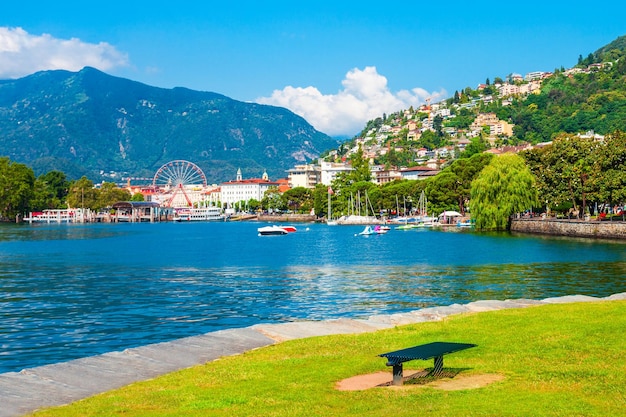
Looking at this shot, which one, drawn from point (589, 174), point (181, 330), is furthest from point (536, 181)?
point (181, 330)

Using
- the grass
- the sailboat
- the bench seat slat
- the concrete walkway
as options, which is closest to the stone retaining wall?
the sailboat

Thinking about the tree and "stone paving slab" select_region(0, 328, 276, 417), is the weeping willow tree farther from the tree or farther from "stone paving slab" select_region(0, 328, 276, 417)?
"stone paving slab" select_region(0, 328, 276, 417)

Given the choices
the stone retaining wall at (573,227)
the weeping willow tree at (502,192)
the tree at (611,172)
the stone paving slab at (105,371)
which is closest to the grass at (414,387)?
the stone paving slab at (105,371)

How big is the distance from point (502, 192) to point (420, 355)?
94020 mm

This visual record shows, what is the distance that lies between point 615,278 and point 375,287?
51.0ft

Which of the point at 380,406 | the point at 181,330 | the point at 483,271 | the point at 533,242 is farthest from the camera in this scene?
the point at 533,242

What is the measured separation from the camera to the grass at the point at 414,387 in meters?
11.7

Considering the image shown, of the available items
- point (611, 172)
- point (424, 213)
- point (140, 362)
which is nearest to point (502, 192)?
point (611, 172)

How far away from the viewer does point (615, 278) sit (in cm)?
→ 4597

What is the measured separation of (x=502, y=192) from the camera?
→ 10394 cm

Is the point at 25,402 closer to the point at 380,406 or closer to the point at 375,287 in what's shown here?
the point at 380,406

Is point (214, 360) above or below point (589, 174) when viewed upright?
below

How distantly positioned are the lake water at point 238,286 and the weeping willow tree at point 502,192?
874 inches

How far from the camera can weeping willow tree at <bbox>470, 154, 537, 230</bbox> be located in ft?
339
